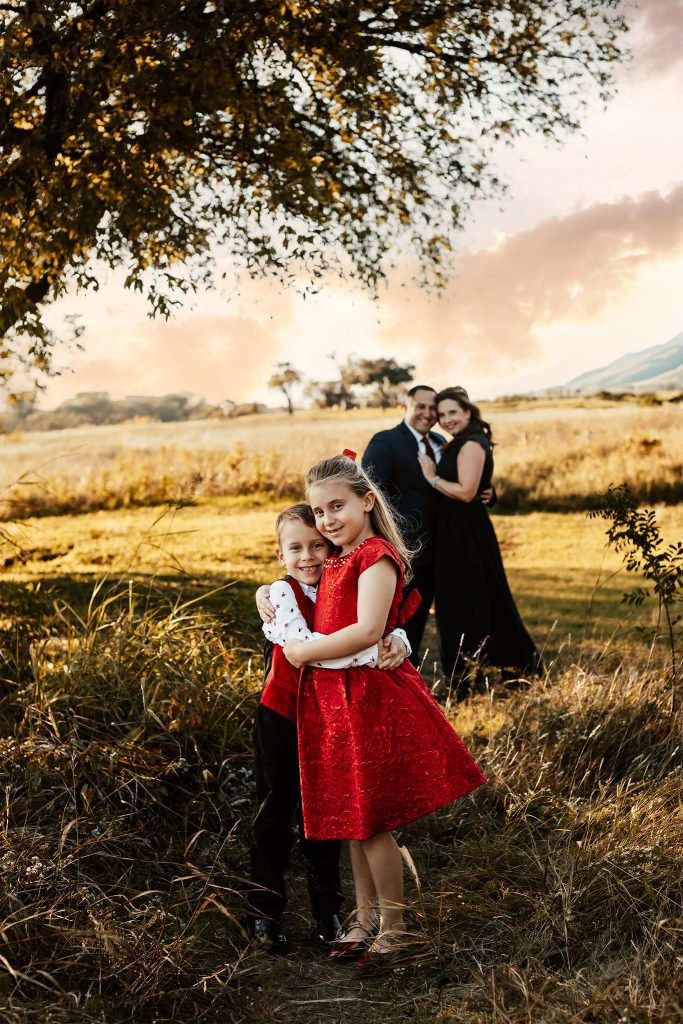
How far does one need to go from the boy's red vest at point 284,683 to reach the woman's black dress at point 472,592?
10.7 ft

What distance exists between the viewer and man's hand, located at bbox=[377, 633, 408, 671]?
3277mm

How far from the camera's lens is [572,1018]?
258 centimetres

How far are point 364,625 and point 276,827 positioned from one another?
39.3 inches

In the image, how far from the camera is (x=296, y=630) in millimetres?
3348

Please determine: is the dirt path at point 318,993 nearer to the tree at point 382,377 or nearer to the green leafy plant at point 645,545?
the green leafy plant at point 645,545

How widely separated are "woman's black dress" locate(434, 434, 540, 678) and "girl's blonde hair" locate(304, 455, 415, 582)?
3219 millimetres

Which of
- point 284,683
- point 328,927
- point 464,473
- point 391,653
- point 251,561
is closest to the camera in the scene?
point 391,653

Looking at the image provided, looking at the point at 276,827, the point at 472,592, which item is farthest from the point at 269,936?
the point at 472,592

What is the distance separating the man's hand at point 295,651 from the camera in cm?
325

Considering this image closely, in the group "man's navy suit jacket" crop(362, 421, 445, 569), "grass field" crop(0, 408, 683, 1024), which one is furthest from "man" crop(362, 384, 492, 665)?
"grass field" crop(0, 408, 683, 1024)

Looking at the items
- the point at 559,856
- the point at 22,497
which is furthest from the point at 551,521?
the point at 559,856

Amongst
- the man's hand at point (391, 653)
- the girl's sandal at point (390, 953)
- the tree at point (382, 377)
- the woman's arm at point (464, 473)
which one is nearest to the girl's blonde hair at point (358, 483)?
the man's hand at point (391, 653)

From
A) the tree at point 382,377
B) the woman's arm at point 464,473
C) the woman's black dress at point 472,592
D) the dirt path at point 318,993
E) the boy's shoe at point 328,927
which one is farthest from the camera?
the tree at point 382,377

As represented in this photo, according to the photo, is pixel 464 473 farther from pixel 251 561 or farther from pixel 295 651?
pixel 251 561
